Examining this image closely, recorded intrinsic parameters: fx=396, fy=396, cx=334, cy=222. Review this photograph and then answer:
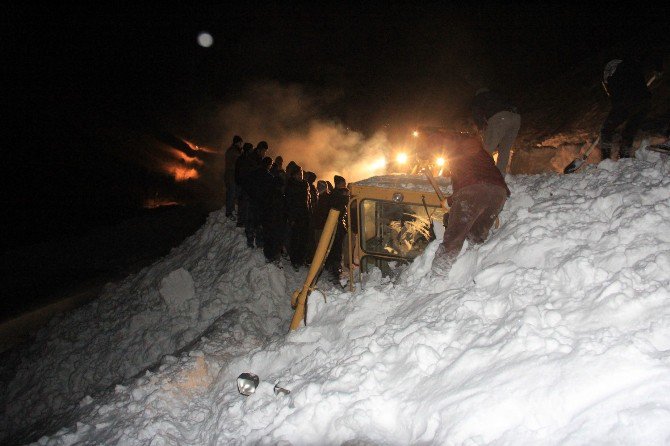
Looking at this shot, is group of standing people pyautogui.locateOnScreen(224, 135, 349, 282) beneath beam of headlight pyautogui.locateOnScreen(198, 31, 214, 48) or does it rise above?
beneath

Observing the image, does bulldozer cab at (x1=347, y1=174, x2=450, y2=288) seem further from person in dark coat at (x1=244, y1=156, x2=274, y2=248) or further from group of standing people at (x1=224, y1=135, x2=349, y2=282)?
person in dark coat at (x1=244, y1=156, x2=274, y2=248)

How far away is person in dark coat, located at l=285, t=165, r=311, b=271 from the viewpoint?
8.35 meters

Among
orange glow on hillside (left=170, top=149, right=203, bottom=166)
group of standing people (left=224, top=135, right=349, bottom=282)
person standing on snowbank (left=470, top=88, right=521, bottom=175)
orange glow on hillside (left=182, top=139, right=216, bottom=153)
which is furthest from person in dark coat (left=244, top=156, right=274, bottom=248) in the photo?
orange glow on hillside (left=182, top=139, right=216, bottom=153)

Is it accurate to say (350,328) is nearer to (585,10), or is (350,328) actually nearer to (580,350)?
(580,350)

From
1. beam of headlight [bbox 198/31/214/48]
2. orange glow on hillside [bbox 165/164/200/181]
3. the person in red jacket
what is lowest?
the person in red jacket

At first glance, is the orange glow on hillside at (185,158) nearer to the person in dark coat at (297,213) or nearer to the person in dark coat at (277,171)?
the person in dark coat at (277,171)

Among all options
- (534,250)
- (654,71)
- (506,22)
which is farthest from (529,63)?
(534,250)

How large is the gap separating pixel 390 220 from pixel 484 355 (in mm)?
2895

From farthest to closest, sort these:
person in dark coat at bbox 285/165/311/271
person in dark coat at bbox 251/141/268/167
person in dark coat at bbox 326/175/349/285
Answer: person in dark coat at bbox 251/141/268/167, person in dark coat at bbox 285/165/311/271, person in dark coat at bbox 326/175/349/285

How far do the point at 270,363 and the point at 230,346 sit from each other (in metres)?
1.79

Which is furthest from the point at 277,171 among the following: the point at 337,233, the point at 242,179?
the point at 337,233

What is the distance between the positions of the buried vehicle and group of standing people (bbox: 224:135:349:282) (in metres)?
2.25

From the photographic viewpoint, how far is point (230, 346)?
5.80m

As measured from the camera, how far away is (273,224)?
8125 mm
